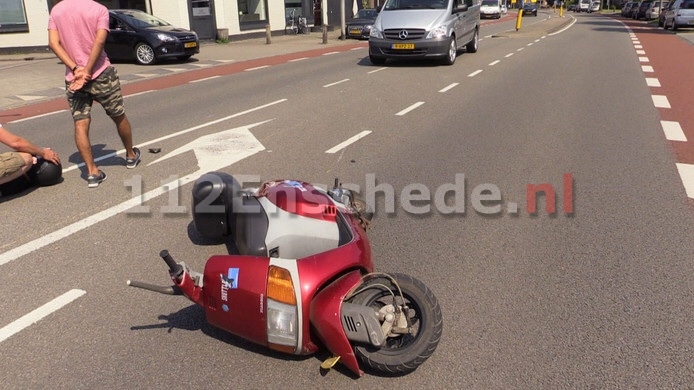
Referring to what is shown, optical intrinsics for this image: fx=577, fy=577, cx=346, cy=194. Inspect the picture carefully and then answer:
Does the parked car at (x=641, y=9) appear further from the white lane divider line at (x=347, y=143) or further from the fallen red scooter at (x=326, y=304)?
the fallen red scooter at (x=326, y=304)

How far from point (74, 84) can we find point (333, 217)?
141 inches

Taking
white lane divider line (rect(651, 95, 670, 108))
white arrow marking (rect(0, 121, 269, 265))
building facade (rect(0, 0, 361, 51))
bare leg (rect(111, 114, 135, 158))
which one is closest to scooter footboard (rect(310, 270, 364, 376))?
white arrow marking (rect(0, 121, 269, 265))

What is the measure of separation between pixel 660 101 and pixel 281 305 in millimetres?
9651

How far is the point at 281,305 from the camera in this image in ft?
8.82

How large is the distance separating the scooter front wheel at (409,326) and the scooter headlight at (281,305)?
294 millimetres

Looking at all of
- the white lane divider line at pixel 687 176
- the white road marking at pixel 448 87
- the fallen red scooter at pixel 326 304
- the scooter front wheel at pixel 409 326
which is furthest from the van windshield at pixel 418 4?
the scooter front wheel at pixel 409 326

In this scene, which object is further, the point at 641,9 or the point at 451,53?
the point at 641,9

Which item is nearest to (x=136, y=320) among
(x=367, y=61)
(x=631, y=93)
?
(x=631, y=93)

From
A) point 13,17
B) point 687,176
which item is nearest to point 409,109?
point 687,176

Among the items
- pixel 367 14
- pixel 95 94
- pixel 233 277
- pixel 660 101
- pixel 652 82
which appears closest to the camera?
pixel 233 277

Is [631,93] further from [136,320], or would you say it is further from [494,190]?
[136,320]

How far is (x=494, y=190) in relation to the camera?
5582mm

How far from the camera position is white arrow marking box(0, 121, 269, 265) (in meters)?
4.43

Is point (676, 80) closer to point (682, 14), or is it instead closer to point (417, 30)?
point (417, 30)
